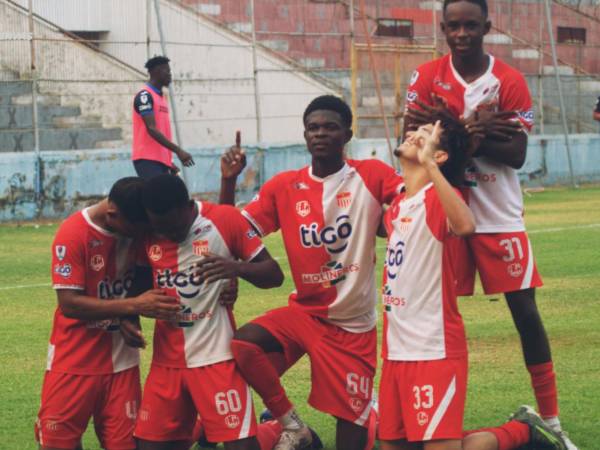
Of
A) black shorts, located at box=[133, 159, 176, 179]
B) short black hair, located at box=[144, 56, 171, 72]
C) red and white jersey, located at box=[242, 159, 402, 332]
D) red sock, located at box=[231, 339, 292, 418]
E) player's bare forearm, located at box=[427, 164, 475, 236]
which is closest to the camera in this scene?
player's bare forearm, located at box=[427, 164, 475, 236]

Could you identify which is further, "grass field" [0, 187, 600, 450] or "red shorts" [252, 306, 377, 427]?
"grass field" [0, 187, 600, 450]

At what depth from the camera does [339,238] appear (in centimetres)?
669

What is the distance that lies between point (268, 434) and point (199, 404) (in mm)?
716

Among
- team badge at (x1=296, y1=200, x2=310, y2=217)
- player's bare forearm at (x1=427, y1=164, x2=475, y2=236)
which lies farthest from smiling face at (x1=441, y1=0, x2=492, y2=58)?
player's bare forearm at (x1=427, y1=164, x2=475, y2=236)

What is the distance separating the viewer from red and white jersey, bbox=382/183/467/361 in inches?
222

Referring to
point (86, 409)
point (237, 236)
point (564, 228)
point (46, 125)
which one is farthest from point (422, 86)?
point (46, 125)

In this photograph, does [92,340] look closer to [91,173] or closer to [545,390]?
[545,390]

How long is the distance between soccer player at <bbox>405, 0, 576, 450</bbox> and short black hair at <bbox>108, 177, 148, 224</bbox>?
1.49 metres

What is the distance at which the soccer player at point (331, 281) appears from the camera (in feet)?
21.7

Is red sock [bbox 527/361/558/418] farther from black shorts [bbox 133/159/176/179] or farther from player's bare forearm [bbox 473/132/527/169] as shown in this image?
black shorts [bbox 133/159/176/179]

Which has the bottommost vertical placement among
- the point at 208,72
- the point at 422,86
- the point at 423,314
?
the point at 423,314

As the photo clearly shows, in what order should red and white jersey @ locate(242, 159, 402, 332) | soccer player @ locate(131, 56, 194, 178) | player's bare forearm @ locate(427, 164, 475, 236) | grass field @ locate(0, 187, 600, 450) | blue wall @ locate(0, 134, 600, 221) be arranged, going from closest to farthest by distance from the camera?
player's bare forearm @ locate(427, 164, 475, 236) → red and white jersey @ locate(242, 159, 402, 332) → grass field @ locate(0, 187, 600, 450) → soccer player @ locate(131, 56, 194, 178) → blue wall @ locate(0, 134, 600, 221)

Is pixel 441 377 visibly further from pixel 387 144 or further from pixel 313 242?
pixel 387 144

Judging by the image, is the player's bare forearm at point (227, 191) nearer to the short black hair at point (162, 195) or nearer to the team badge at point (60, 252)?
the short black hair at point (162, 195)
